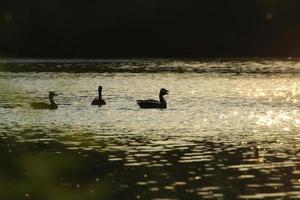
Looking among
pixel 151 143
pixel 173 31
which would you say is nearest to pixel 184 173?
pixel 151 143

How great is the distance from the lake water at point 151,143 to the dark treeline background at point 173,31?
5643 cm

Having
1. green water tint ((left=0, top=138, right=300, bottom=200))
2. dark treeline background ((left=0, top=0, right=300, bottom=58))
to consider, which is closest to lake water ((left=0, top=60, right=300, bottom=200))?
green water tint ((left=0, top=138, right=300, bottom=200))

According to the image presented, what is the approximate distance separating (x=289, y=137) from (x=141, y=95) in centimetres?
2715

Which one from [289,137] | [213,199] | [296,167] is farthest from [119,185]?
[289,137]

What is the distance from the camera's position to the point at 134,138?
105 feet

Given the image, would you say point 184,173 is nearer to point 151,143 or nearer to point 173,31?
point 151,143

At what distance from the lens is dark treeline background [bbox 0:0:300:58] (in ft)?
415

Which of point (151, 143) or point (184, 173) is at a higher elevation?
point (184, 173)

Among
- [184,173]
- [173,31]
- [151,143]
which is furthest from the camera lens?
[173,31]

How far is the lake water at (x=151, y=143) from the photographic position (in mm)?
7664

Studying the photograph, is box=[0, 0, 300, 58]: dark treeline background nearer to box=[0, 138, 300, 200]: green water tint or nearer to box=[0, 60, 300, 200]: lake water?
box=[0, 60, 300, 200]: lake water

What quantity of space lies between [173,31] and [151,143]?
106618 millimetres

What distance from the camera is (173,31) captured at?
136m

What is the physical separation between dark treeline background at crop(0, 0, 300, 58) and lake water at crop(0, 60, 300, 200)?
56430 mm
